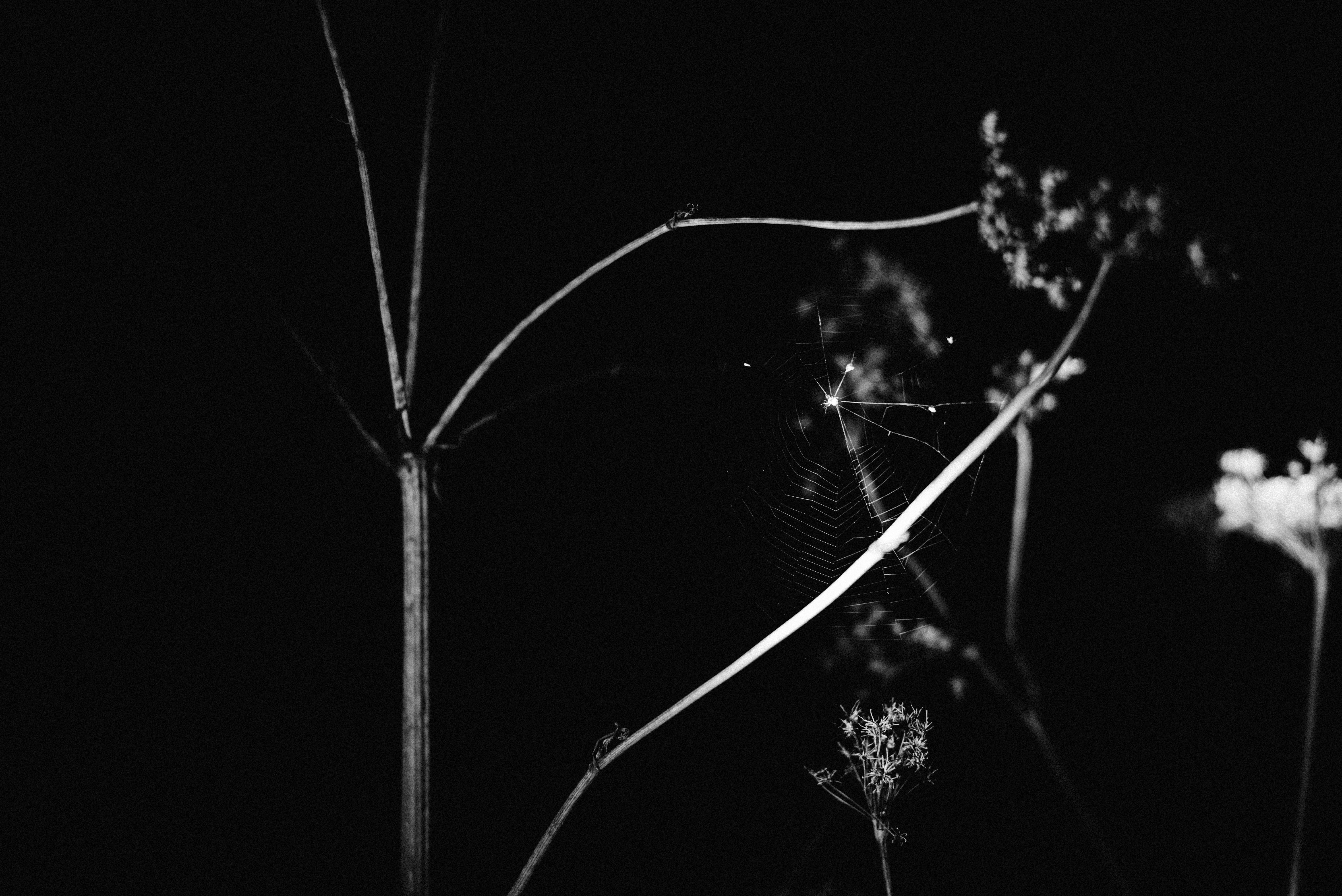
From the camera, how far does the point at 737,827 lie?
1.63 m

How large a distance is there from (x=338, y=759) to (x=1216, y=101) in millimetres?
1740

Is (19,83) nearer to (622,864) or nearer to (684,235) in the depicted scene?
(684,235)

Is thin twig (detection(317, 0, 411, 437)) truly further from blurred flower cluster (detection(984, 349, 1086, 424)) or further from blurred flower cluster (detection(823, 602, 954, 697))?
blurred flower cluster (detection(823, 602, 954, 697))

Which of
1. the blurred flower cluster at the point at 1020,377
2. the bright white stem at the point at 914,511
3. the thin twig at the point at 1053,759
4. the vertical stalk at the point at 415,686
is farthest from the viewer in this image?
the blurred flower cluster at the point at 1020,377

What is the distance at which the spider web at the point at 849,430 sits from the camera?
1.30m

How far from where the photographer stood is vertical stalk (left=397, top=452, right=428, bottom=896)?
924mm

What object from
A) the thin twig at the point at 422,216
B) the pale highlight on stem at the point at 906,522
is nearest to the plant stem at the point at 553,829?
the pale highlight on stem at the point at 906,522

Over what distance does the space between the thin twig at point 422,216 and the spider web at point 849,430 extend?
547mm

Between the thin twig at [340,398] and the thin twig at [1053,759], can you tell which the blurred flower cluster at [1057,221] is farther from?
the thin twig at [340,398]

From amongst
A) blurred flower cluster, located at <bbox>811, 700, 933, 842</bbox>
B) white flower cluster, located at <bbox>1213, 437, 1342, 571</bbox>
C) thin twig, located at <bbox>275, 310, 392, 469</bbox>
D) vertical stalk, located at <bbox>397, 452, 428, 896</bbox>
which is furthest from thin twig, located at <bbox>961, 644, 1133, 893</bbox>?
thin twig, located at <bbox>275, 310, 392, 469</bbox>

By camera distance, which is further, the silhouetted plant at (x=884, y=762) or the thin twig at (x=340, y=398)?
the silhouetted plant at (x=884, y=762)

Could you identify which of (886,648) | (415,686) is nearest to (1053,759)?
(886,648)

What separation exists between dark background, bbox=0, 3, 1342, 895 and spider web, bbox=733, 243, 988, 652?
0.18ft

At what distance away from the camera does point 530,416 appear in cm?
150
